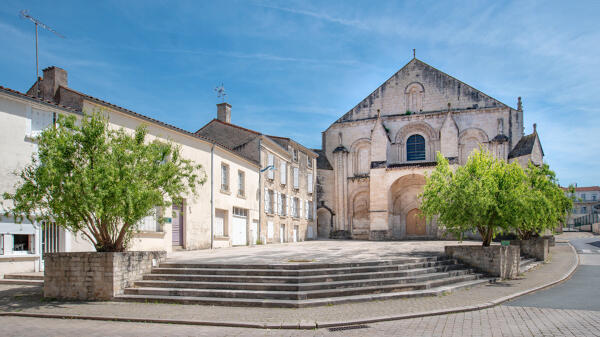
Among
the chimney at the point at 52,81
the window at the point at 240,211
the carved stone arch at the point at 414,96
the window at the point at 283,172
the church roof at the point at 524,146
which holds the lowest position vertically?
the window at the point at 240,211

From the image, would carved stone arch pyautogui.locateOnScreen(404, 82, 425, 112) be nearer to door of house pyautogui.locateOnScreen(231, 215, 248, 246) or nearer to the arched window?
the arched window

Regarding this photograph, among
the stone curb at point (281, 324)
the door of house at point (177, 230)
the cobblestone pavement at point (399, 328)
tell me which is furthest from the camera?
the door of house at point (177, 230)

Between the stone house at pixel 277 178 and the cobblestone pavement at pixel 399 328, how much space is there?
14493mm

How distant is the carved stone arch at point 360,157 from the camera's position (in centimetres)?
3662

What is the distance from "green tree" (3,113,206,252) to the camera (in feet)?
31.8

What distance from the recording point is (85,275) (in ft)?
34.0

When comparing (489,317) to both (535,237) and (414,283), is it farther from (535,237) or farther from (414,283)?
(535,237)

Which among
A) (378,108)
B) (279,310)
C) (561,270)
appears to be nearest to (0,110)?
(279,310)

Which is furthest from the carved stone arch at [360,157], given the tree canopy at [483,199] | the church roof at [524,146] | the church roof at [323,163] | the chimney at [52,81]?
the chimney at [52,81]

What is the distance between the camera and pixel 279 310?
9.08 meters

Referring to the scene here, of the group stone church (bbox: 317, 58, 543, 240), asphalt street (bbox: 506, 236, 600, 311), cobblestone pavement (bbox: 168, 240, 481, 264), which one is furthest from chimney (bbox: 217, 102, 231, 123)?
asphalt street (bbox: 506, 236, 600, 311)

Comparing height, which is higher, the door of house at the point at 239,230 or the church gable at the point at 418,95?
the church gable at the point at 418,95

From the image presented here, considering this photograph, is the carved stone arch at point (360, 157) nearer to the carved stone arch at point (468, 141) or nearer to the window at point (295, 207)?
the carved stone arch at point (468, 141)

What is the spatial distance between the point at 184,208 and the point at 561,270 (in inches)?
576
